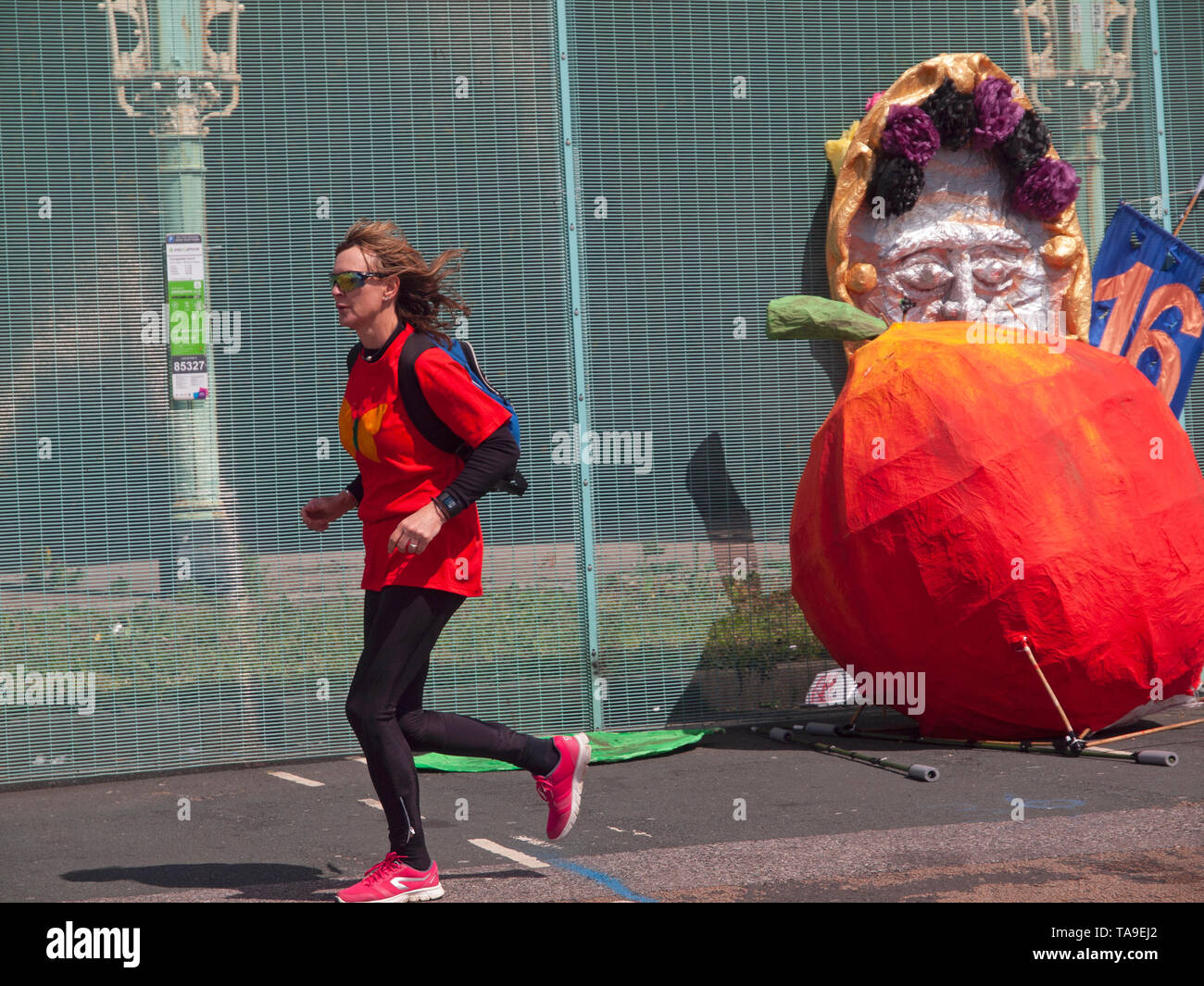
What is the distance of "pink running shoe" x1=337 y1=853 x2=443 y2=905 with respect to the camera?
159 inches

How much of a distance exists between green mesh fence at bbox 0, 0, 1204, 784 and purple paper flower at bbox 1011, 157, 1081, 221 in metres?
0.78

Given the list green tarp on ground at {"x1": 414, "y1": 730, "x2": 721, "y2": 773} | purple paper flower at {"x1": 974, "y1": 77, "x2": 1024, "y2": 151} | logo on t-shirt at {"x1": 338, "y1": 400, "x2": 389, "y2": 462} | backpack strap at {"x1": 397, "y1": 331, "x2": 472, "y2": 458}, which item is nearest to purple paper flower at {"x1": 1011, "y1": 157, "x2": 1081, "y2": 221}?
purple paper flower at {"x1": 974, "y1": 77, "x2": 1024, "y2": 151}

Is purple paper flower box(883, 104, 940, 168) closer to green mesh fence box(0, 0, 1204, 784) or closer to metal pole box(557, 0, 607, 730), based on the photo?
green mesh fence box(0, 0, 1204, 784)

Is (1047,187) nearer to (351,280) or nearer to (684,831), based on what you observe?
(684,831)

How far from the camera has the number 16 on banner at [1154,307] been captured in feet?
23.9

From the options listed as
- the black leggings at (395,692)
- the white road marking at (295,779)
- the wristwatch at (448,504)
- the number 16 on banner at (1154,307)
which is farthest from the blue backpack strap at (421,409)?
the number 16 on banner at (1154,307)

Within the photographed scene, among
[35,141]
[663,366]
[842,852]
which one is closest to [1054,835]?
[842,852]

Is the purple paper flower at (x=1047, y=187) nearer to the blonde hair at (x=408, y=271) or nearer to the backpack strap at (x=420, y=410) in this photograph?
the blonde hair at (x=408, y=271)

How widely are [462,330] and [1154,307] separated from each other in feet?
11.8

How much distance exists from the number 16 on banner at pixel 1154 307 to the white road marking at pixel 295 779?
4507mm

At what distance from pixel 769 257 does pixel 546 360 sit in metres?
1.35

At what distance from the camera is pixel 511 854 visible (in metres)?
4.81

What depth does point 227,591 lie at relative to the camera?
259 inches

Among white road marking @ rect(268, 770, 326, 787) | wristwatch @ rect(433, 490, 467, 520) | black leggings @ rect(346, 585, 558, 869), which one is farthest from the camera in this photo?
white road marking @ rect(268, 770, 326, 787)
